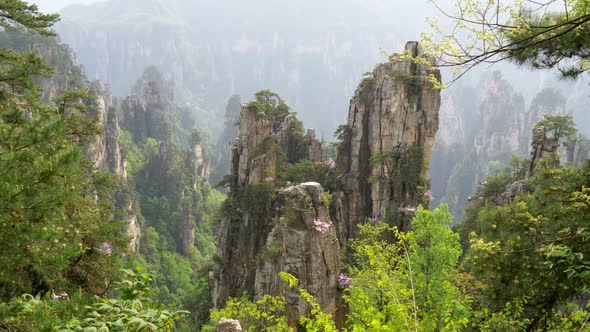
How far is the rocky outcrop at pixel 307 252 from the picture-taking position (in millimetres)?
15320

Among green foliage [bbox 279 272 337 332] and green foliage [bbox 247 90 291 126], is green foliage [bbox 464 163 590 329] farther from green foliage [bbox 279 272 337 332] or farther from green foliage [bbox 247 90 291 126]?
green foliage [bbox 247 90 291 126]

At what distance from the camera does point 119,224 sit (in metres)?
8.78

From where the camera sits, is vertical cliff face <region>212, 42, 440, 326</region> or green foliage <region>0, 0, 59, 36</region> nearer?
green foliage <region>0, 0, 59, 36</region>

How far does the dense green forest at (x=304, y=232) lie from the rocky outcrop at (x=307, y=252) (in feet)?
0.18

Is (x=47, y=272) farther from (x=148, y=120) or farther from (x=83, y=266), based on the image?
(x=148, y=120)

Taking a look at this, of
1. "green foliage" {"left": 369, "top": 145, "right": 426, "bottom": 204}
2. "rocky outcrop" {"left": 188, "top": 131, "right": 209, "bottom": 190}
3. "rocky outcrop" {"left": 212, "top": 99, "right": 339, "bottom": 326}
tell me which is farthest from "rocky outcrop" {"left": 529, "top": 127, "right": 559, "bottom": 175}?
"rocky outcrop" {"left": 188, "top": 131, "right": 209, "bottom": 190}

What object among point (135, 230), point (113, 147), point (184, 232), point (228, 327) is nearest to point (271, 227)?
point (228, 327)

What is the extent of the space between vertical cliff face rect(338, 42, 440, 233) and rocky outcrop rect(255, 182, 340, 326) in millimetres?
8424

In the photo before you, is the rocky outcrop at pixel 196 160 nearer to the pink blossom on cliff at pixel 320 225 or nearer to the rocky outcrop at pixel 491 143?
the rocky outcrop at pixel 491 143

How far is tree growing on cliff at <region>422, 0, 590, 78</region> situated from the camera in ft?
15.2

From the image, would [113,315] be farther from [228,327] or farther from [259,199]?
[259,199]

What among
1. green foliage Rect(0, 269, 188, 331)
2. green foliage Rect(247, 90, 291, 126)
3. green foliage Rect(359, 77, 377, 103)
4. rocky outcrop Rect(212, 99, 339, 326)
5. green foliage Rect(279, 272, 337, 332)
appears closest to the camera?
green foliage Rect(0, 269, 188, 331)

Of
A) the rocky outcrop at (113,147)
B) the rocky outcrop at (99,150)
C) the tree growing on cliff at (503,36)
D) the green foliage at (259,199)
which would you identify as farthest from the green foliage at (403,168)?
the rocky outcrop at (113,147)

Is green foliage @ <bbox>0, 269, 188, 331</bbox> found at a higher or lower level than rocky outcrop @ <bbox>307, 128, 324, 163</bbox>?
lower
